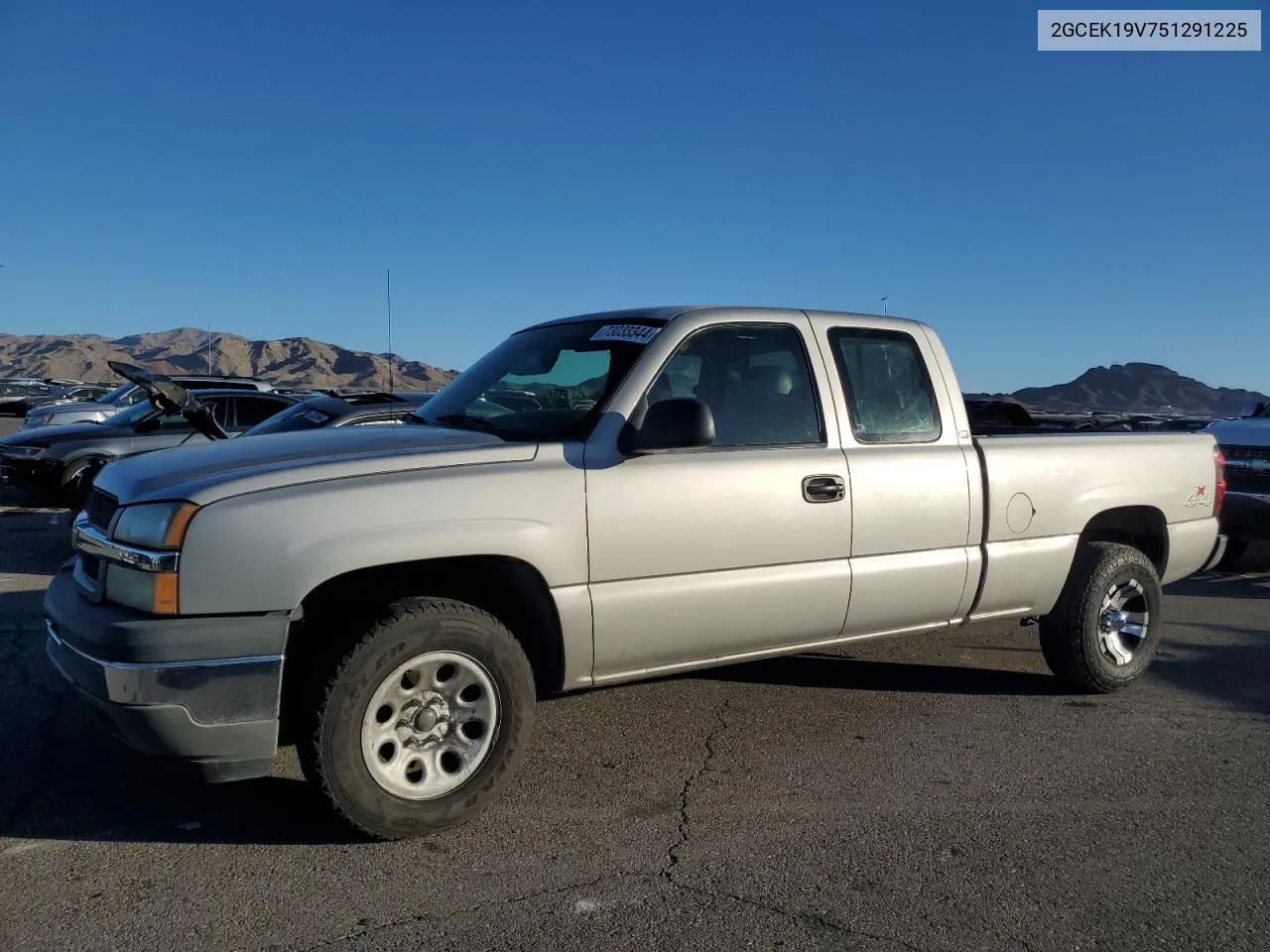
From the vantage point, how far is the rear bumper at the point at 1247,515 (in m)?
9.19

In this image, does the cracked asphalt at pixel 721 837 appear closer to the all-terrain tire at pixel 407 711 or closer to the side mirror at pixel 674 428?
the all-terrain tire at pixel 407 711

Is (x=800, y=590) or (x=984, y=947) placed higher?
(x=800, y=590)

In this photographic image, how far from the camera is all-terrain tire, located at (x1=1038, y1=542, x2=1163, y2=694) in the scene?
5449mm

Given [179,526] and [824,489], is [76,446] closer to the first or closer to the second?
→ [179,526]

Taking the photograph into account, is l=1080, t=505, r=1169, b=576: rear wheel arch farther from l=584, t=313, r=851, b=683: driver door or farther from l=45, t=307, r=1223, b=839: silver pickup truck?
l=584, t=313, r=851, b=683: driver door

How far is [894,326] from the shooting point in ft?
17.0

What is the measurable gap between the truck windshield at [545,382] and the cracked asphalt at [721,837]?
1.46 m

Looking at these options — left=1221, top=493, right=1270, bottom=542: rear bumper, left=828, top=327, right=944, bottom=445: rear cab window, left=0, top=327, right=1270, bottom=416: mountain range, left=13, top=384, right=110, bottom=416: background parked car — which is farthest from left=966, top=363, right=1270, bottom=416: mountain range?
left=828, top=327, right=944, bottom=445: rear cab window

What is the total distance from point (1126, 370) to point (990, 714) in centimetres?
7562

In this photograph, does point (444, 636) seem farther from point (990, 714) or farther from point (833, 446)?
point (990, 714)

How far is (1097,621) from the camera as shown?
5.47 metres

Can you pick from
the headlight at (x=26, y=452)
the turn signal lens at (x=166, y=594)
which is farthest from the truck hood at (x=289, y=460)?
the headlight at (x=26, y=452)

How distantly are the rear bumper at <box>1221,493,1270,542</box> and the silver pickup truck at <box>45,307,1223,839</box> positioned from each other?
179 inches

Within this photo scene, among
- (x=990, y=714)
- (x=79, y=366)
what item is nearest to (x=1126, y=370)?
(x=990, y=714)
